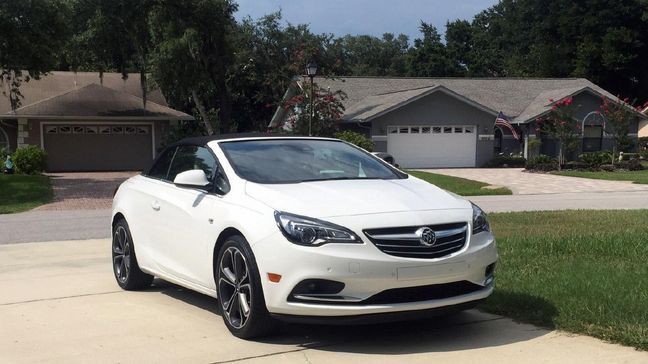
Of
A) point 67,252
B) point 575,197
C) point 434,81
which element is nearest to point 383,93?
point 434,81

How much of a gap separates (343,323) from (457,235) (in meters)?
1.07

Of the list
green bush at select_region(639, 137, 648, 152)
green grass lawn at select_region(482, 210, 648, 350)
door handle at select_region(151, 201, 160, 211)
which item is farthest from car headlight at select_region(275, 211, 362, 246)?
green bush at select_region(639, 137, 648, 152)

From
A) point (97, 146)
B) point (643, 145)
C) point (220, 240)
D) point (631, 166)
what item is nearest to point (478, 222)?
point (220, 240)

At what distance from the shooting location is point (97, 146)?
106 ft

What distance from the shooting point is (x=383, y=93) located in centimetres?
3834

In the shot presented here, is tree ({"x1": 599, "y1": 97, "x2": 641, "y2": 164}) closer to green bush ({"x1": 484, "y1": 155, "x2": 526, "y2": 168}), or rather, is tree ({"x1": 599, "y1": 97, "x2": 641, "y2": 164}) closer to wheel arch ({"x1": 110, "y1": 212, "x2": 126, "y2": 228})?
green bush ({"x1": 484, "y1": 155, "x2": 526, "y2": 168})

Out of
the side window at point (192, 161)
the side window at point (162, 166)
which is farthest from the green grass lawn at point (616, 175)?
the side window at point (192, 161)

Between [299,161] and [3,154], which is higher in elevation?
[299,161]

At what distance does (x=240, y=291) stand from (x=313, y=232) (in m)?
0.86

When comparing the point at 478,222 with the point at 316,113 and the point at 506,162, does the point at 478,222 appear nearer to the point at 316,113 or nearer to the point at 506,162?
the point at 316,113

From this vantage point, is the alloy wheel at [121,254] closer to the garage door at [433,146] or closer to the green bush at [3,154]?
the green bush at [3,154]

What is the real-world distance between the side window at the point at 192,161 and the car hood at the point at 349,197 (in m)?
0.79

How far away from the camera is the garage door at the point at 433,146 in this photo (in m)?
34.7

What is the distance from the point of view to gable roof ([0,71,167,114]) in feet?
109
